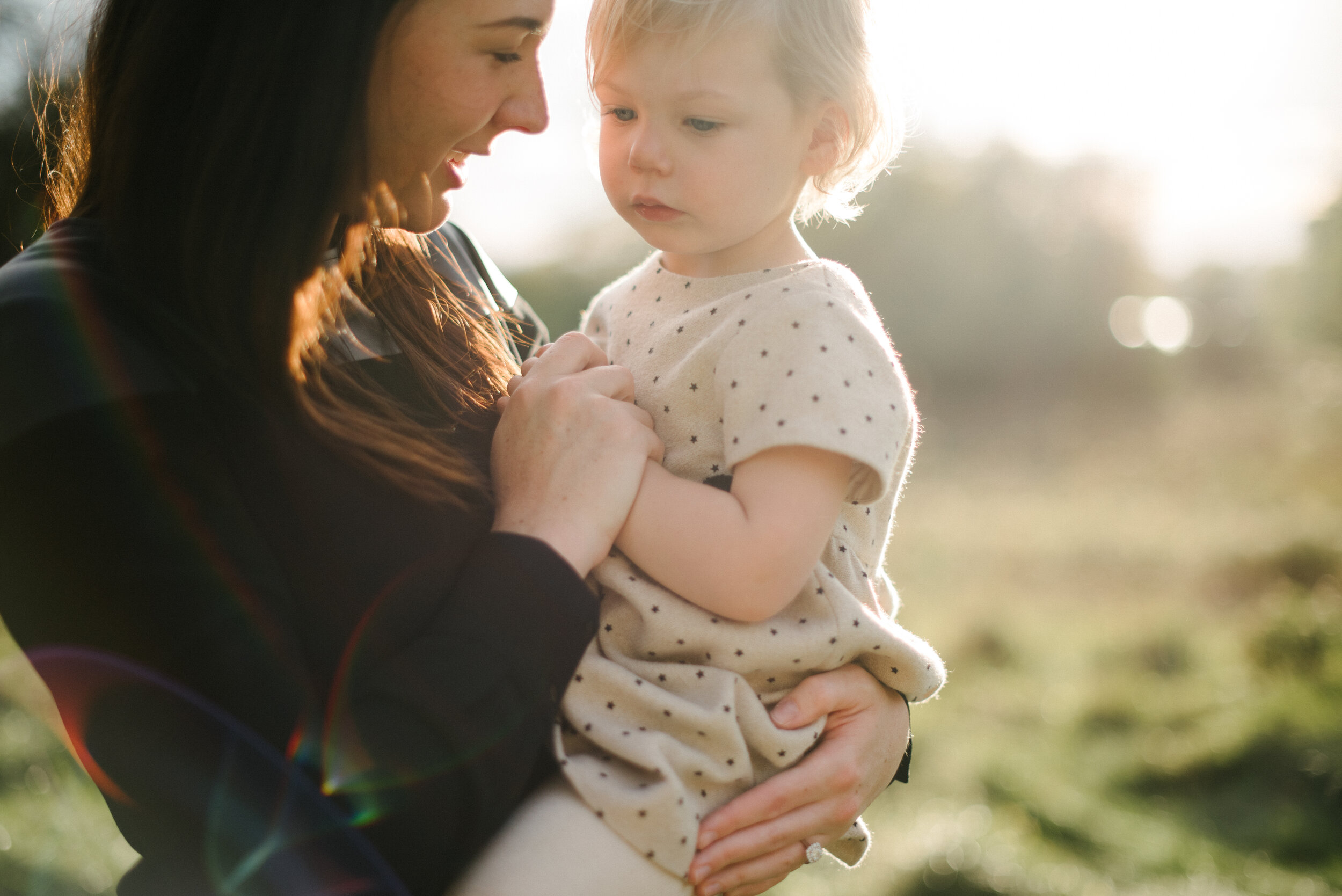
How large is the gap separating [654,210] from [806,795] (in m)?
0.94

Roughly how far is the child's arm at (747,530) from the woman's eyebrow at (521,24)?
0.67 metres

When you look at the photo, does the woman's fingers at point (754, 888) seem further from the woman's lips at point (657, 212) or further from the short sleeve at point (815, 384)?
the woman's lips at point (657, 212)

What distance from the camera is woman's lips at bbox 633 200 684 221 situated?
1.51m

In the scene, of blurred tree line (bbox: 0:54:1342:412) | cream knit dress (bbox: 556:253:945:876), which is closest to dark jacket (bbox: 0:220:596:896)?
cream knit dress (bbox: 556:253:945:876)

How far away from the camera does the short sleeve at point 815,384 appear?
1231mm

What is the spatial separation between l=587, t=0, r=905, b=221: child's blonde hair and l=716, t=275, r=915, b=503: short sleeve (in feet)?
1.25

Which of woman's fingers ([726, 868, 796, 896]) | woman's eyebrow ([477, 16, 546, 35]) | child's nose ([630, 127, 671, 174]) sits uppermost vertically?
woman's eyebrow ([477, 16, 546, 35])

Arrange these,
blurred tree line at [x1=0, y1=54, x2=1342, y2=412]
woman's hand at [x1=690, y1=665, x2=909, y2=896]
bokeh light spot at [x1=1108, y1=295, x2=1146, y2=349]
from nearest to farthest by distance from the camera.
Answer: woman's hand at [x1=690, y1=665, x2=909, y2=896], blurred tree line at [x1=0, y1=54, x2=1342, y2=412], bokeh light spot at [x1=1108, y1=295, x2=1146, y2=349]

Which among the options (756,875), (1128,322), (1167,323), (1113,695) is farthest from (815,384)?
(1167,323)

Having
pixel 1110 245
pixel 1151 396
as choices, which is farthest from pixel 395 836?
pixel 1110 245

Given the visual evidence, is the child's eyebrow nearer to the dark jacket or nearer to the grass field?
the dark jacket

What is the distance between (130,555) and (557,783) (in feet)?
1.96

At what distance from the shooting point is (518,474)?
4.23 ft

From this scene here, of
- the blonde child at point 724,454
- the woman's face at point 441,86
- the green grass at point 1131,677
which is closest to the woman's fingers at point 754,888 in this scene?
the blonde child at point 724,454
